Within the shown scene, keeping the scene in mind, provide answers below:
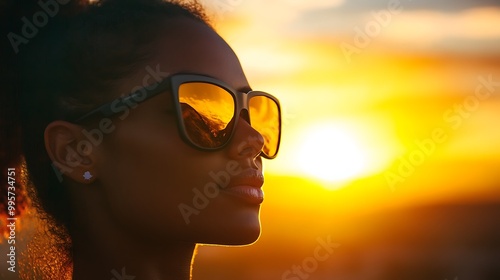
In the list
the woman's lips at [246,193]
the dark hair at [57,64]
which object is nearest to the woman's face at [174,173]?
the woman's lips at [246,193]

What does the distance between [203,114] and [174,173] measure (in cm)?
24

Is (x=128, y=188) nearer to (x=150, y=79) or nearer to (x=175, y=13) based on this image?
(x=150, y=79)

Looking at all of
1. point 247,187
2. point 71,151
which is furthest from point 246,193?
point 71,151

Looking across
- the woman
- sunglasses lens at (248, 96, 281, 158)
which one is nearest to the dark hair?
the woman

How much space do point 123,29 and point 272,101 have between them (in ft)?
2.31

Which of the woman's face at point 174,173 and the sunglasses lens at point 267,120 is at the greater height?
the sunglasses lens at point 267,120

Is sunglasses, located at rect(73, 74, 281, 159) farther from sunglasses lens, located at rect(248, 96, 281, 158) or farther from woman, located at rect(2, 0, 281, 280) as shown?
sunglasses lens, located at rect(248, 96, 281, 158)

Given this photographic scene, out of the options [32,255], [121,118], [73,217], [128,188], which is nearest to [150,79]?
[121,118]

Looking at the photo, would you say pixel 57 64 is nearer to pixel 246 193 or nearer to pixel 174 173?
pixel 174 173

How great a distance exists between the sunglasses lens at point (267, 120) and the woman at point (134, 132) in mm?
15

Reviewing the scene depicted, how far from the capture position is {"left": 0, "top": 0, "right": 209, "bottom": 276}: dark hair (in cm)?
323

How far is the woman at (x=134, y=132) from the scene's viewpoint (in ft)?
10.3

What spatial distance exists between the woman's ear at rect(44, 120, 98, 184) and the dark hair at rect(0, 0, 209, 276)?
57 mm

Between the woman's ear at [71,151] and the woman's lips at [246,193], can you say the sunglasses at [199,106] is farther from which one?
the woman's lips at [246,193]
